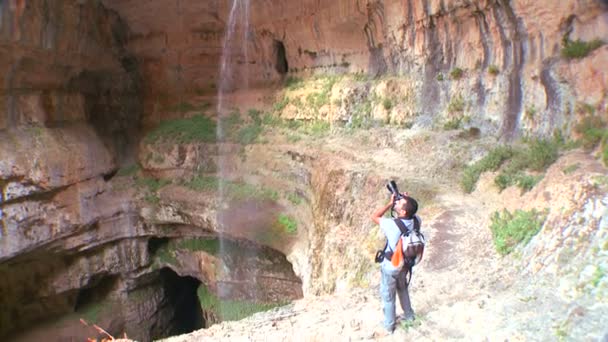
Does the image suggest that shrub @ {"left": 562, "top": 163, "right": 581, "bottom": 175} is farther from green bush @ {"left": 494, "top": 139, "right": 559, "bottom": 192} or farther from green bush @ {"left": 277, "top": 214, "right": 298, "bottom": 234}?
green bush @ {"left": 277, "top": 214, "right": 298, "bottom": 234}

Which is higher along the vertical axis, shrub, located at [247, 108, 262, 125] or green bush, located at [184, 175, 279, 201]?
shrub, located at [247, 108, 262, 125]

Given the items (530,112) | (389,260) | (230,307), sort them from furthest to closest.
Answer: (230,307)
(530,112)
(389,260)

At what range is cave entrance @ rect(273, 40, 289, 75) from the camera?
1583cm

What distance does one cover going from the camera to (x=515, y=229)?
543 cm

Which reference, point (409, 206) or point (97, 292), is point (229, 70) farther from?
point (409, 206)

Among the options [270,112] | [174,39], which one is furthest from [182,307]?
[174,39]

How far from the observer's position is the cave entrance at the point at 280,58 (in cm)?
1583

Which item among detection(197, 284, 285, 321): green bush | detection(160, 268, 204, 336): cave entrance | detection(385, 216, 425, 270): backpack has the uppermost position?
detection(385, 216, 425, 270): backpack

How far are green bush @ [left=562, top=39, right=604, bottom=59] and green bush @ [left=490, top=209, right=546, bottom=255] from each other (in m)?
3.43

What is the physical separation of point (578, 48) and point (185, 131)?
12517 mm

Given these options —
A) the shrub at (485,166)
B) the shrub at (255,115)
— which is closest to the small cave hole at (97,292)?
the shrub at (255,115)

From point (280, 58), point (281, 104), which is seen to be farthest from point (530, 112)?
Result: point (280, 58)

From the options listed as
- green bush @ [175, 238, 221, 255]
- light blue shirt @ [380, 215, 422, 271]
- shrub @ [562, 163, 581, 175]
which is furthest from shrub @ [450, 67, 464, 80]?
green bush @ [175, 238, 221, 255]

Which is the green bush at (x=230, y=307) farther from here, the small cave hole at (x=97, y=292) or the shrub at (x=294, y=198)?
the shrub at (x=294, y=198)
